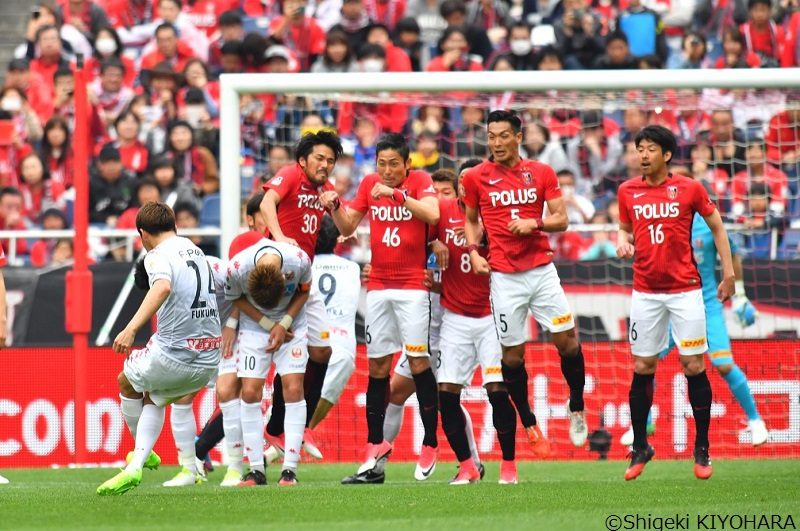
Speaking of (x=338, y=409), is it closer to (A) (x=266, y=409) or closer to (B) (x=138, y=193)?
→ (A) (x=266, y=409)

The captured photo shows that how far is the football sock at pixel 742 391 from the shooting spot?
12625 mm

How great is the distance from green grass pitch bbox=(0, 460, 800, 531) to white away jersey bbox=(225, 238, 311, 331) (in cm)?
134

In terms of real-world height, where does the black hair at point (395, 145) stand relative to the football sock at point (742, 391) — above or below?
above

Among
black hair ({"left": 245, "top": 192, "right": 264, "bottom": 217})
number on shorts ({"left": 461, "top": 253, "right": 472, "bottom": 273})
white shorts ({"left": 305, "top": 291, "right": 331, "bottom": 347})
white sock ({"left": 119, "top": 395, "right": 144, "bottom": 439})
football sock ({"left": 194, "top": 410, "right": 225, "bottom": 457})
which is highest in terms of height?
black hair ({"left": 245, "top": 192, "right": 264, "bottom": 217})

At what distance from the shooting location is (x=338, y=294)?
12.7 meters

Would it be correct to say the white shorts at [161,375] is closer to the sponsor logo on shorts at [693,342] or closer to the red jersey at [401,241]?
the red jersey at [401,241]

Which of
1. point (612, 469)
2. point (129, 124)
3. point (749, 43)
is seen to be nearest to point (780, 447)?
point (612, 469)

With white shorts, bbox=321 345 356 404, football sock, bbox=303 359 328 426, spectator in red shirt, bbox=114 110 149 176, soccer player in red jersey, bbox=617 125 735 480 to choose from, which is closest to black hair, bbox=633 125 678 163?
soccer player in red jersey, bbox=617 125 735 480

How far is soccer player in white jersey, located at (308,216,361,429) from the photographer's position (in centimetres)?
1259

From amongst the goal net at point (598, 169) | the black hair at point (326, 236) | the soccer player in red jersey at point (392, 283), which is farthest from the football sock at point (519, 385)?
the goal net at point (598, 169)

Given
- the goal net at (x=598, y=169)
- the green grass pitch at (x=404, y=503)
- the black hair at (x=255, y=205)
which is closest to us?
the green grass pitch at (x=404, y=503)

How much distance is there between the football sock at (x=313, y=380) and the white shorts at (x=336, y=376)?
517 millimetres

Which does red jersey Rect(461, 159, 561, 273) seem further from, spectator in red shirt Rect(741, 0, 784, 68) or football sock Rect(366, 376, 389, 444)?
spectator in red shirt Rect(741, 0, 784, 68)

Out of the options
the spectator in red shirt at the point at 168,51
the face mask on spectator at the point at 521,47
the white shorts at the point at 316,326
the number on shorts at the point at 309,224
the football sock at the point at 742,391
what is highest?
the spectator in red shirt at the point at 168,51
